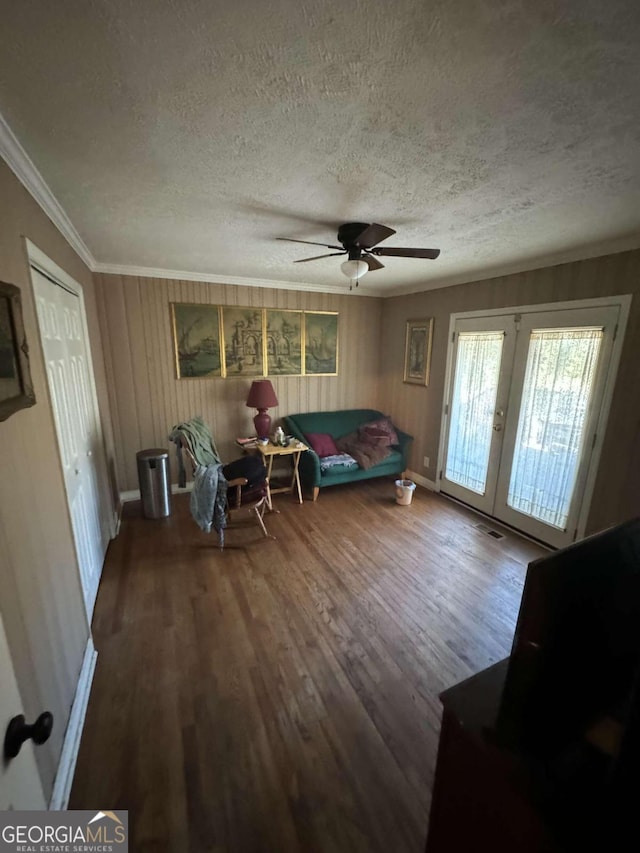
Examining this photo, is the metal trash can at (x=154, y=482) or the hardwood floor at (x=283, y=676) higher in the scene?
the metal trash can at (x=154, y=482)

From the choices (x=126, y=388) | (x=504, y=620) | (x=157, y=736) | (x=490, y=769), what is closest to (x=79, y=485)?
(x=157, y=736)

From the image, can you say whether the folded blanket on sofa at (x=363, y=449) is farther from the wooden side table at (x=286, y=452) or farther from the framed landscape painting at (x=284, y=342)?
the framed landscape painting at (x=284, y=342)

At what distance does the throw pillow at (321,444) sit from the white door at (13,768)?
3.50 meters

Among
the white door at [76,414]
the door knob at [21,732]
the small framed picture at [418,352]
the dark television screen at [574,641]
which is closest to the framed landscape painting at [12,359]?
the white door at [76,414]

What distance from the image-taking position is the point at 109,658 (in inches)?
75.2

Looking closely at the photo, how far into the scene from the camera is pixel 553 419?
2951 millimetres

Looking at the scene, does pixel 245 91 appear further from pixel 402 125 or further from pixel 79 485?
pixel 79 485

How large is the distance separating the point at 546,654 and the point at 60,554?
1.92 metres

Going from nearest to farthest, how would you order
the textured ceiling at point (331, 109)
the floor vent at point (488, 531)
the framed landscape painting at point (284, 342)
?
the textured ceiling at point (331, 109) < the floor vent at point (488, 531) < the framed landscape painting at point (284, 342)

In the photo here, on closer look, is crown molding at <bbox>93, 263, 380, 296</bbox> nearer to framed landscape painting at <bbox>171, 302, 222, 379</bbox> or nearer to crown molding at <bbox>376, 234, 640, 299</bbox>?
framed landscape painting at <bbox>171, 302, 222, 379</bbox>

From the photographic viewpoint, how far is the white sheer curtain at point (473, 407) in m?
3.47

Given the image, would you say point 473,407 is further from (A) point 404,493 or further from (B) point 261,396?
(B) point 261,396

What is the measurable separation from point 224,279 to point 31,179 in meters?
2.37

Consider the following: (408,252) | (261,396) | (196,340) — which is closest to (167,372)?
(196,340)
